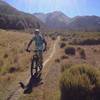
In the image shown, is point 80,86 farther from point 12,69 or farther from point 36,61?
point 12,69

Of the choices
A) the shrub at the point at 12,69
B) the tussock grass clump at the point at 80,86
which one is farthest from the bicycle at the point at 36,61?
the tussock grass clump at the point at 80,86

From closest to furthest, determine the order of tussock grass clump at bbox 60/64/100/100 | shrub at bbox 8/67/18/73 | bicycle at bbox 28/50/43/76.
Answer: tussock grass clump at bbox 60/64/100/100
bicycle at bbox 28/50/43/76
shrub at bbox 8/67/18/73

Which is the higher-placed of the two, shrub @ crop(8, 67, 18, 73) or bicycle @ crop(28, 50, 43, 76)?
bicycle @ crop(28, 50, 43, 76)

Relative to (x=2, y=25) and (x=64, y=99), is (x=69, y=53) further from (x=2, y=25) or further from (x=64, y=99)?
(x=2, y=25)

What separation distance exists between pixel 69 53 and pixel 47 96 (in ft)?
63.0

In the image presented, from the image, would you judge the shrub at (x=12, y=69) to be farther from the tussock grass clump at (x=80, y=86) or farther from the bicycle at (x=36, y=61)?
the tussock grass clump at (x=80, y=86)

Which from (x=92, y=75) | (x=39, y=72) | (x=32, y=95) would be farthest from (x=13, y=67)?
(x=92, y=75)

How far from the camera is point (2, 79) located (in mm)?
15242

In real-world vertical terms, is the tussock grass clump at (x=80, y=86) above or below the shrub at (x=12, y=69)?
above

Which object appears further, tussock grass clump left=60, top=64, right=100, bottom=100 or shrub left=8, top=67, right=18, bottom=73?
shrub left=8, top=67, right=18, bottom=73

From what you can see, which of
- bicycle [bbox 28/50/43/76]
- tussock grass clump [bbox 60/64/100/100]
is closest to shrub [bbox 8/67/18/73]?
bicycle [bbox 28/50/43/76]

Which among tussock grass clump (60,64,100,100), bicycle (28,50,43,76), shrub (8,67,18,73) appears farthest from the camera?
shrub (8,67,18,73)

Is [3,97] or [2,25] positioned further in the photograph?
[2,25]

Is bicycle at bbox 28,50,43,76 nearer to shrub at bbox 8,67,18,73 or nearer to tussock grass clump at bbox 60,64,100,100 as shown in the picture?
shrub at bbox 8,67,18,73
